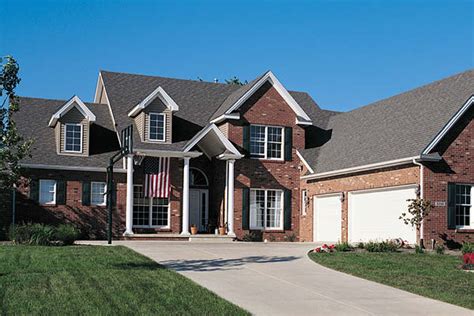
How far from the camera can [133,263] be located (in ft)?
61.1

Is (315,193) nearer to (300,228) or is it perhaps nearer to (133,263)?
(300,228)

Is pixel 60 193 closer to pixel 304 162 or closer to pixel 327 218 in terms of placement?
pixel 304 162

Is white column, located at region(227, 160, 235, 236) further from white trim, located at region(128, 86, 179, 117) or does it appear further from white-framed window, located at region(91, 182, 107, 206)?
white-framed window, located at region(91, 182, 107, 206)

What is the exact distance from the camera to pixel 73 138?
103ft

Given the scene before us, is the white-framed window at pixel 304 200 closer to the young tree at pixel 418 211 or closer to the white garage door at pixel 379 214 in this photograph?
the white garage door at pixel 379 214

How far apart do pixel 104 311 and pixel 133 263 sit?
708 cm

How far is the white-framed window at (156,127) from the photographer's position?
3177 cm

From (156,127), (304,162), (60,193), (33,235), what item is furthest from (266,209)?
(33,235)

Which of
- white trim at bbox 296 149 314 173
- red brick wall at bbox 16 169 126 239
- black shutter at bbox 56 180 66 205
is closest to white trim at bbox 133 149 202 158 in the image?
red brick wall at bbox 16 169 126 239

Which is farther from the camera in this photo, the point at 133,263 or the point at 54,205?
the point at 54,205

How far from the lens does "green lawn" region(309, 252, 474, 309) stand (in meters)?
14.9

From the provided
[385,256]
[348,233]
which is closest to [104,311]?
[385,256]

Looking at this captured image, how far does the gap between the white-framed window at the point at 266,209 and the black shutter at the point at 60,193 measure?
28.6ft

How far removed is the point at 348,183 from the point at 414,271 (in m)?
11.9
